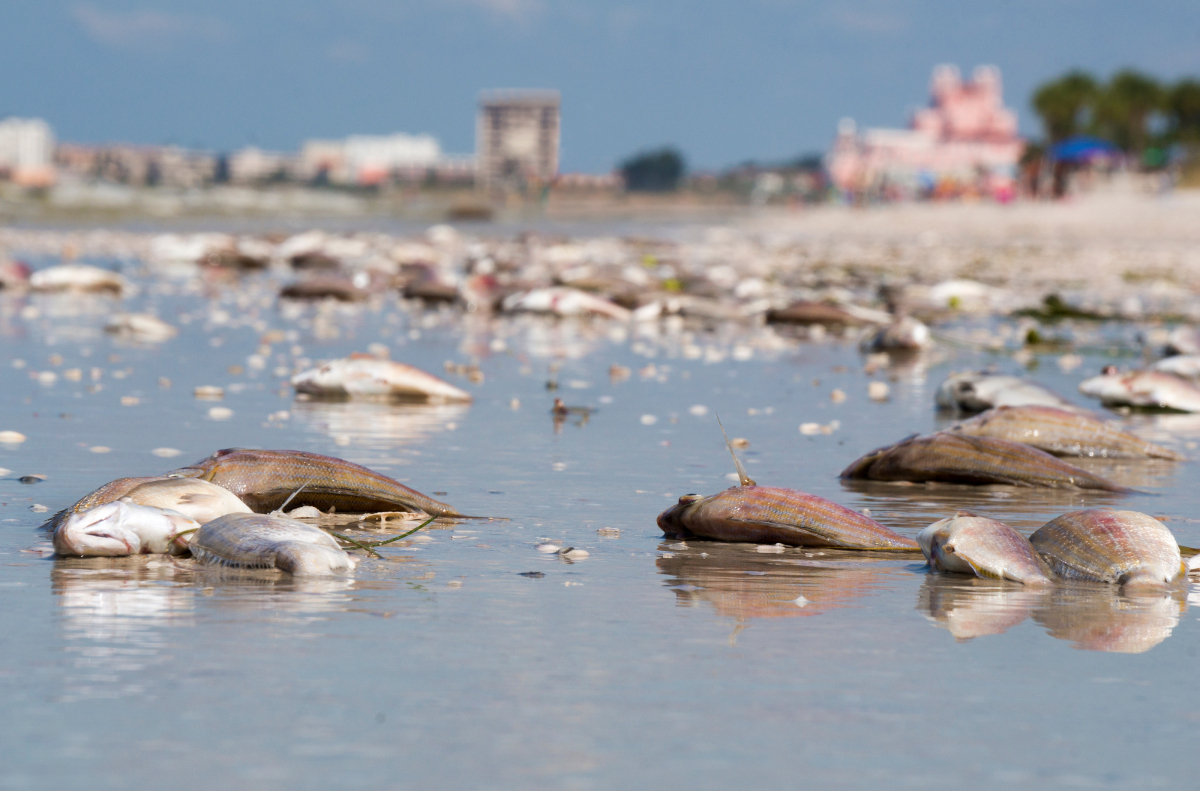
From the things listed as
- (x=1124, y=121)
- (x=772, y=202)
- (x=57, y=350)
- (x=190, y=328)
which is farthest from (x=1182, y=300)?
(x=772, y=202)

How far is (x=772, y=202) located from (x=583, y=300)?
16161cm

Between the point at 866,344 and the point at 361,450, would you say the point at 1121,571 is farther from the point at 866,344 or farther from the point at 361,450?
the point at 866,344

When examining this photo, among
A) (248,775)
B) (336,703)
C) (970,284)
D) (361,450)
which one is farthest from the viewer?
(970,284)

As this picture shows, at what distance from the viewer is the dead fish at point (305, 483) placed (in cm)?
511

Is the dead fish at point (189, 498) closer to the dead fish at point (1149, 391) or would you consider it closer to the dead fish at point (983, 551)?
the dead fish at point (983, 551)

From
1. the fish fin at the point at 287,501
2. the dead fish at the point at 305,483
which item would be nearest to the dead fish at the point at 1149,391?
the dead fish at the point at 305,483

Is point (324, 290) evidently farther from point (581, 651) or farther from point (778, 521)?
point (581, 651)

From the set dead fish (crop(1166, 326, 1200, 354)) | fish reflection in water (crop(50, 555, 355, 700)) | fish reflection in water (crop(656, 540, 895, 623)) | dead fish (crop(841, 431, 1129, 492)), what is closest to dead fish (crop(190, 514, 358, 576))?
fish reflection in water (crop(50, 555, 355, 700))

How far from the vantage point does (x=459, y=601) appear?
3.92 meters

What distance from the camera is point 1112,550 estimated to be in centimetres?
432

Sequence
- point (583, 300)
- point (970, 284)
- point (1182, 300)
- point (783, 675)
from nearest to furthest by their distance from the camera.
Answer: point (783, 675), point (583, 300), point (970, 284), point (1182, 300)

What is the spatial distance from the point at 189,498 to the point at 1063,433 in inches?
171

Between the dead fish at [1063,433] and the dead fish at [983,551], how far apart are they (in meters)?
2.36

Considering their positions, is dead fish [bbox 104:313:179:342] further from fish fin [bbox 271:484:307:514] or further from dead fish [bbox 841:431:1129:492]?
dead fish [bbox 841:431:1129:492]
